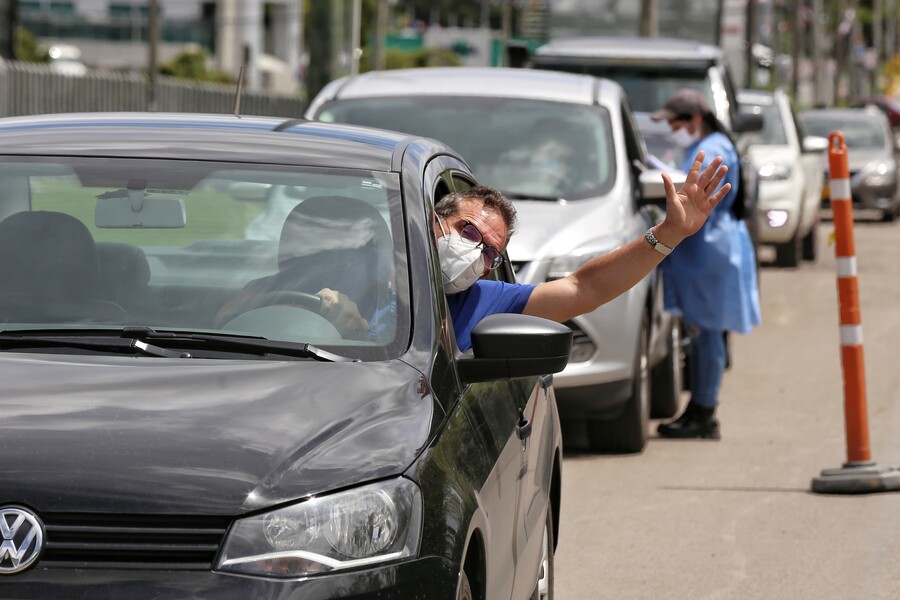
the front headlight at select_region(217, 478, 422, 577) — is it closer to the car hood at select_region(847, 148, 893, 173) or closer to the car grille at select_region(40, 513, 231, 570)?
the car grille at select_region(40, 513, 231, 570)

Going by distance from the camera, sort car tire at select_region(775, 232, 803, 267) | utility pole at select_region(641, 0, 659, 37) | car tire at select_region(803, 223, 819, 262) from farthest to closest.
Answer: utility pole at select_region(641, 0, 659, 37) → car tire at select_region(803, 223, 819, 262) → car tire at select_region(775, 232, 803, 267)

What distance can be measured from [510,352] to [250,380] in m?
0.64

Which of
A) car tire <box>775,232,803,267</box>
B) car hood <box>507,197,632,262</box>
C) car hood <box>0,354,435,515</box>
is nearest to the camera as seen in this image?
car hood <box>0,354,435,515</box>

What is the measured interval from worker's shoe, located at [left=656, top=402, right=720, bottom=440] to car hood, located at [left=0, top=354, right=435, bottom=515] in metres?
5.93

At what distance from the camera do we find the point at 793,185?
62.0 ft

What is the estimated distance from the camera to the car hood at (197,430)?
132 inches

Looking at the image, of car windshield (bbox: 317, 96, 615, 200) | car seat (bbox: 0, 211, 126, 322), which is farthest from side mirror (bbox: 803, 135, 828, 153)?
car seat (bbox: 0, 211, 126, 322)

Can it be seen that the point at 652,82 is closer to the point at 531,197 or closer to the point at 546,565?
the point at 531,197

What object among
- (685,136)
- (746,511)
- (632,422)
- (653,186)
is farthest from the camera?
(685,136)

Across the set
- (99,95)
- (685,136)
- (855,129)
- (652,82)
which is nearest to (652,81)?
(652,82)

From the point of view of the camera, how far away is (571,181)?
9.53 meters

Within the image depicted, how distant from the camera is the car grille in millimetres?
3289

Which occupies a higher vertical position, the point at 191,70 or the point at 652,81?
the point at 652,81

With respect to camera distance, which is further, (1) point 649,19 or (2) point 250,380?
(1) point 649,19
